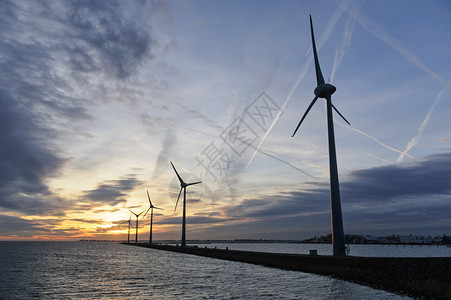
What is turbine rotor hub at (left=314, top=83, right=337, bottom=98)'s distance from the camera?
208ft

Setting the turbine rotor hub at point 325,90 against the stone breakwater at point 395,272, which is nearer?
the stone breakwater at point 395,272

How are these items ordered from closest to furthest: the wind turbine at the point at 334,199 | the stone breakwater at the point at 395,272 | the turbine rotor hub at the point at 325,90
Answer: the stone breakwater at the point at 395,272 < the wind turbine at the point at 334,199 < the turbine rotor hub at the point at 325,90

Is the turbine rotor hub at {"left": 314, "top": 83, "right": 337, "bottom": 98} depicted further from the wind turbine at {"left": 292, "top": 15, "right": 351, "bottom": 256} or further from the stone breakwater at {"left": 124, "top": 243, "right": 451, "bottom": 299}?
the stone breakwater at {"left": 124, "top": 243, "right": 451, "bottom": 299}

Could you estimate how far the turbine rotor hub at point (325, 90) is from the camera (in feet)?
208

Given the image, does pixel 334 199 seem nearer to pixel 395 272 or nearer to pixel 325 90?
pixel 395 272

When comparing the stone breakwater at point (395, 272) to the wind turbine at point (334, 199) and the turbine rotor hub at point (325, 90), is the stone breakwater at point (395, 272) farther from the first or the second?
the turbine rotor hub at point (325, 90)

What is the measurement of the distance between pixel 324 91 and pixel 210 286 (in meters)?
42.7

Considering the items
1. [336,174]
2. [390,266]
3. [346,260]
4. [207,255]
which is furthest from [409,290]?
[207,255]

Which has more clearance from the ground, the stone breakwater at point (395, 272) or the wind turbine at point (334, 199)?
the wind turbine at point (334, 199)

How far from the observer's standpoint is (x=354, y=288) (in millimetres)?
35469

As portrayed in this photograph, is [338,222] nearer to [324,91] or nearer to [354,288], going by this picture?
[354,288]

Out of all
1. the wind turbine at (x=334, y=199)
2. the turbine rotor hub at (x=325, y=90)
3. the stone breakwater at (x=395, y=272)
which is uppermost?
the turbine rotor hub at (x=325, y=90)

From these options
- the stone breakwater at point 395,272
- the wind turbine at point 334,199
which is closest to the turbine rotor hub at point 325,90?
the wind turbine at point 334,199

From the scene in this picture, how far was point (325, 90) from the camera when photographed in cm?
6334
